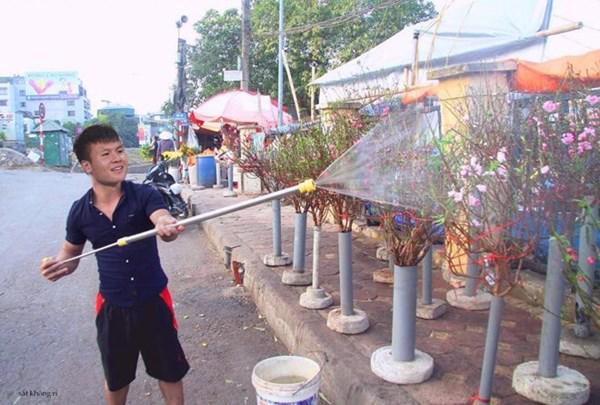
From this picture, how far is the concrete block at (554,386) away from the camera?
2547 mm

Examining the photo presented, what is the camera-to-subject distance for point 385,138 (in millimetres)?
2598

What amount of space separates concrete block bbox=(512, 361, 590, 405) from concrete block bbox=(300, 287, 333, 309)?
166 cm

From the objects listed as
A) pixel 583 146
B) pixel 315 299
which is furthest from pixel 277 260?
pixel 583 146

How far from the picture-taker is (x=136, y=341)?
269 cm

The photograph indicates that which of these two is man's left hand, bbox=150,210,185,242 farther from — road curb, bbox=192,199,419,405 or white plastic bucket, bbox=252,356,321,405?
road curb, bbox=192,199,419,405

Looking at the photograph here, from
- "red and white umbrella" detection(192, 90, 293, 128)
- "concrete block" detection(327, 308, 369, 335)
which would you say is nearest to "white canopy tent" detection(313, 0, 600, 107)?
"concrete block" detection(327, 308, 369, 335)

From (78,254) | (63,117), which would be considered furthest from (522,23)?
(63,117)

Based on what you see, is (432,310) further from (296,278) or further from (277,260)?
(277,260)

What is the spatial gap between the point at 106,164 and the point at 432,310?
2502 millimetres

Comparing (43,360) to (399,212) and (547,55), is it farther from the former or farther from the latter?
(547,55)

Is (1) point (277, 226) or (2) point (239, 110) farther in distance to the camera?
(2) point (239, 110)

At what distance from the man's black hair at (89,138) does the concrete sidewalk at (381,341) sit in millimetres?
1852

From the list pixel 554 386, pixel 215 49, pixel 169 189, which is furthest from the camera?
pixel 215 49

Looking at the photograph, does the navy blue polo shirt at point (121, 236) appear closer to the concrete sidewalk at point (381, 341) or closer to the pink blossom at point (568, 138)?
the concrete sidewalk at point (381, 341)
